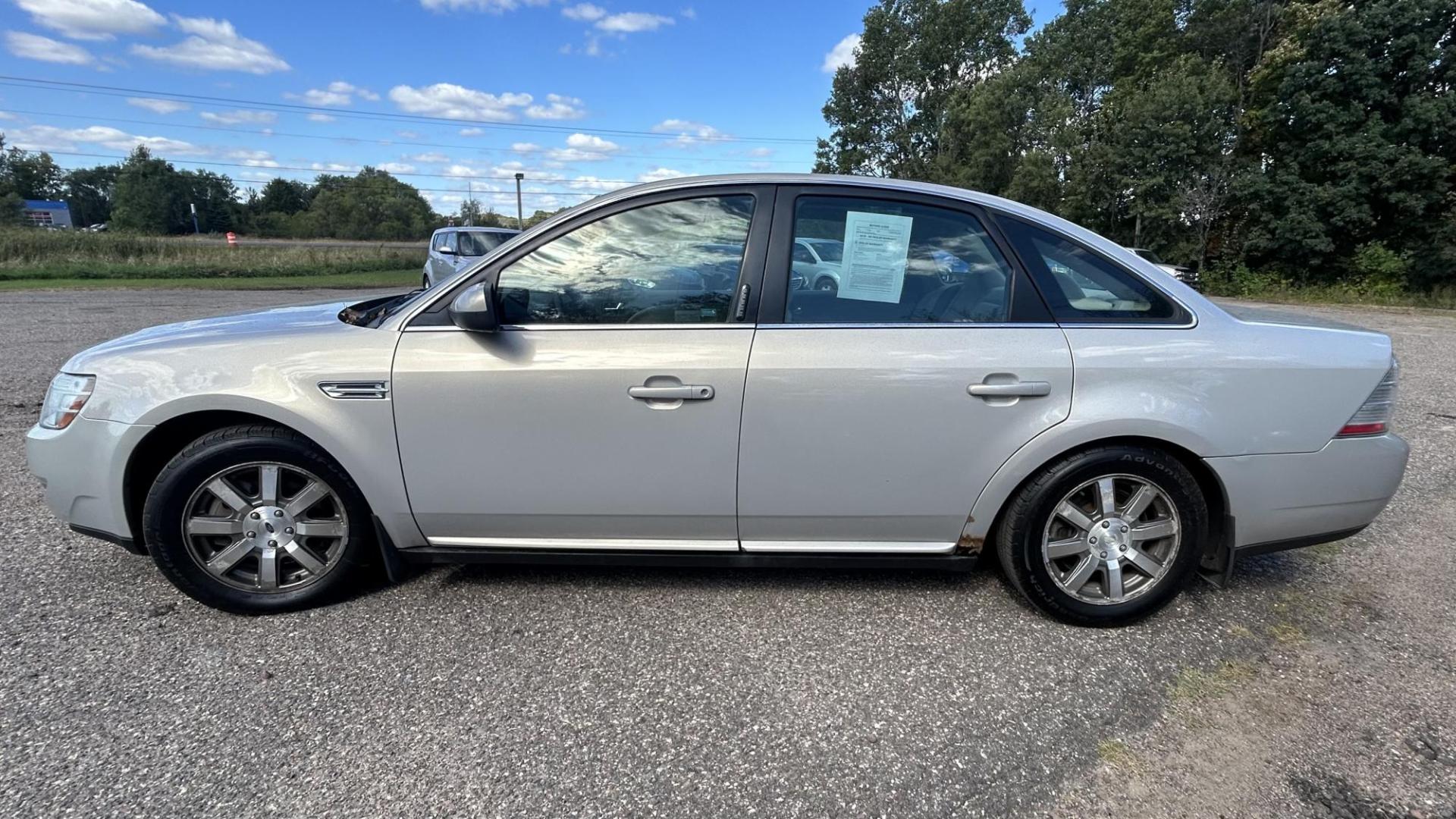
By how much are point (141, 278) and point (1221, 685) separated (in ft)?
96.2

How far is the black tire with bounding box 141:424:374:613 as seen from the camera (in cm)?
266

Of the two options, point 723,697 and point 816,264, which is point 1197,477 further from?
point 723,697

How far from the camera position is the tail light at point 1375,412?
103 inches

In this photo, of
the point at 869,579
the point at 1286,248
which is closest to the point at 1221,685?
the point at 869,579

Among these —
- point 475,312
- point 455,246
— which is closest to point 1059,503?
point 475,312

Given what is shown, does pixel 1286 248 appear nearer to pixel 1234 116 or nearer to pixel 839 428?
pixel 1234 116

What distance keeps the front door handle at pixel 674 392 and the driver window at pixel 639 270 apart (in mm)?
261

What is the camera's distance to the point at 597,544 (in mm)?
2766

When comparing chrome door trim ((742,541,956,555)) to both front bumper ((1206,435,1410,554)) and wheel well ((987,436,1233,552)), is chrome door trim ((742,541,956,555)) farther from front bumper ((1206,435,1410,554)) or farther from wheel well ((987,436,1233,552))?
front bumper ((1206,435,1410,554))

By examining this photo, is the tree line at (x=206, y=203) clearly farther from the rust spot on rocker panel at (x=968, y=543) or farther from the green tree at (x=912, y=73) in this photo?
the rust spot on rocker panel at (x=968, y=543)

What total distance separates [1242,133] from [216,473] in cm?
3314

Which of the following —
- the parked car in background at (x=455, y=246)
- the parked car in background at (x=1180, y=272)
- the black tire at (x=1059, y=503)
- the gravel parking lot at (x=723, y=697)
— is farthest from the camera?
the parked car in background at (x=455, y=246)

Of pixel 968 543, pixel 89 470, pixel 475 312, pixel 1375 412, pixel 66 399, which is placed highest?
pixel 475 312

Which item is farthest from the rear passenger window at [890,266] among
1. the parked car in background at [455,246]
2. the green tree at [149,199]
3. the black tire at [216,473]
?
the green tree at [149,199]
